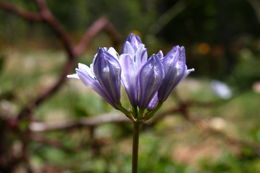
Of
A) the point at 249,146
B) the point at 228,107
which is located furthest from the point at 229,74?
the point at 249,146

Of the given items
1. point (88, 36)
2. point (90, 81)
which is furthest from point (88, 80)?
point (88, 36)

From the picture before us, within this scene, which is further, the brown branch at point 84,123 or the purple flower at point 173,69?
the brown branch at point 84,123

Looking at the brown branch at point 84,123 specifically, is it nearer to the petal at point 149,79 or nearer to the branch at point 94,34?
the branch at point 94,34

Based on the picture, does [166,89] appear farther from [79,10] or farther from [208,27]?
[79,10]

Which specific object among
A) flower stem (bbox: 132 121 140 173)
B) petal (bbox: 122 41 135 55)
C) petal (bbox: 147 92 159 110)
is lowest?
flower stem (bbox: 132 121 140 173)

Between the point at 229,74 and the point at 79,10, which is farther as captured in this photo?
the point at 229,74

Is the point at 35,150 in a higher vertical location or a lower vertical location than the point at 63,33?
lower

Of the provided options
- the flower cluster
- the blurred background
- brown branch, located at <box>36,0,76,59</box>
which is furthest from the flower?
brown branch, located at <box>36,0,76,59</box>

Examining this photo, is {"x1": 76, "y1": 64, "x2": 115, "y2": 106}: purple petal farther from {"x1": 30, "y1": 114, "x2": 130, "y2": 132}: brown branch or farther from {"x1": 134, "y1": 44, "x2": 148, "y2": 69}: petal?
{"x1": 30, "y1": 114, "x2": 130, "y2": 132}: brown branch

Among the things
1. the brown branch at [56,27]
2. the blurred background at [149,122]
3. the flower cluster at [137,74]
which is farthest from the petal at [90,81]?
the brown branch at [56,27]
